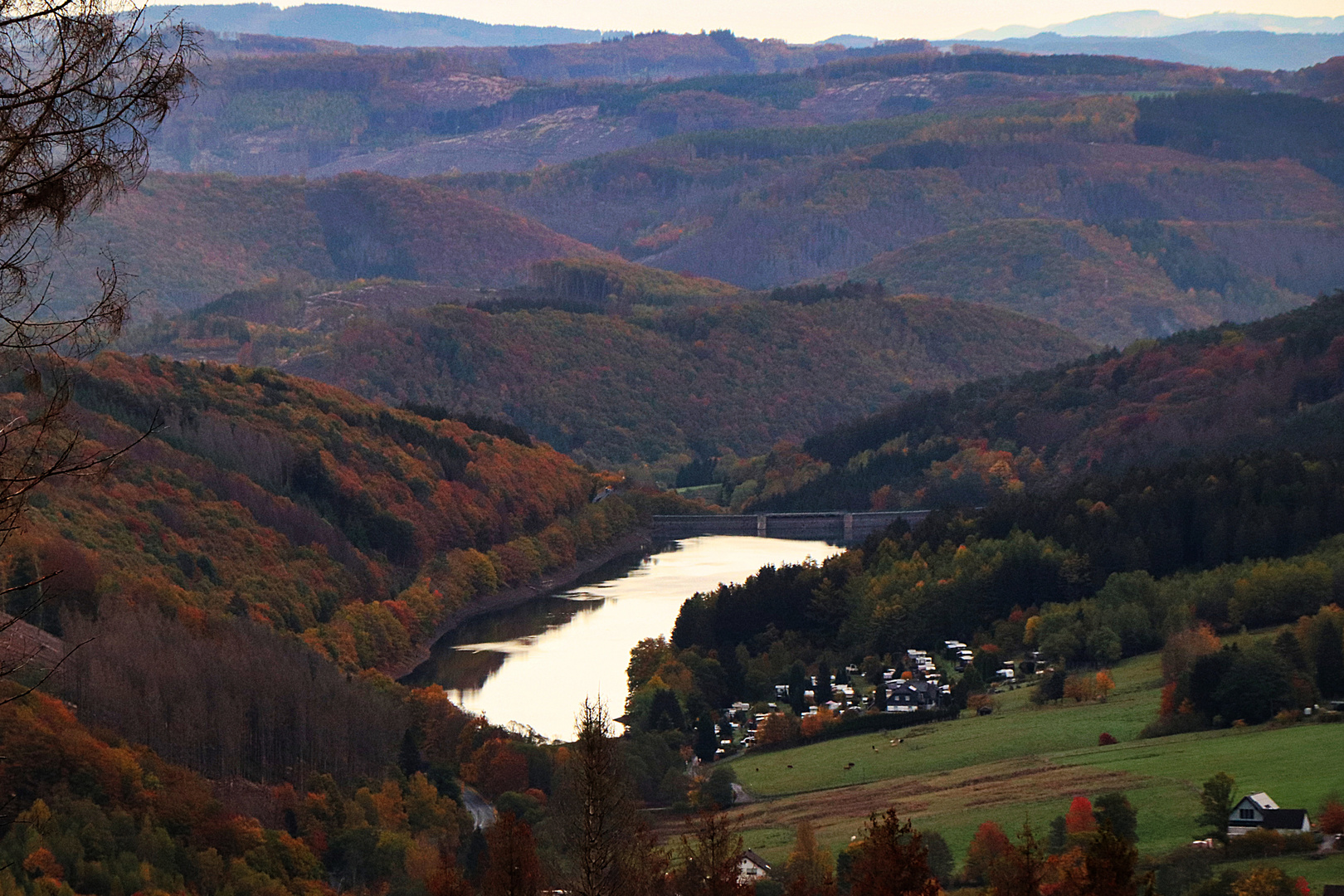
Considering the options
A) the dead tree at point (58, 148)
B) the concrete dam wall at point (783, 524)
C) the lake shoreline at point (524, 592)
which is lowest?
the concrete dam wall at point (783, 524)

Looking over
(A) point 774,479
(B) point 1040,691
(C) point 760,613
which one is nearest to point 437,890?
(B) point 1040,691

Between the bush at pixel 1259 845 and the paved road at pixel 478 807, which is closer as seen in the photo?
the bush at pixel 1259 845

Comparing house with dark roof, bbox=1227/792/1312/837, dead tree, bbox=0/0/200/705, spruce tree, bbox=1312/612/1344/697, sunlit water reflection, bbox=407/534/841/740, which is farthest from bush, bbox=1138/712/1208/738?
dead tree, bbox=0/0/200/705

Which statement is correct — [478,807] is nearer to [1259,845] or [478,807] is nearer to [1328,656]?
[1328,656]

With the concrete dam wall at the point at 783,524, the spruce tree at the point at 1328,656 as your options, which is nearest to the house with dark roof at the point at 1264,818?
the spruce tree at the point at 1328,656

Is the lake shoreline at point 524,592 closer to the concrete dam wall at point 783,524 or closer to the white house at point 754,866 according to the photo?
the concrete dam wall at point 783,524

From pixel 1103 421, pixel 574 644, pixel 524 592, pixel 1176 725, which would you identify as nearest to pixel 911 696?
pixel 1176 725
